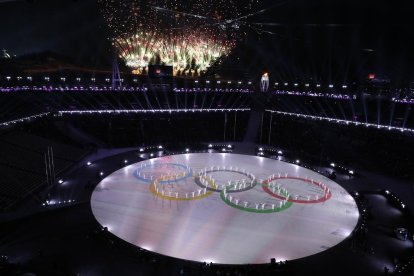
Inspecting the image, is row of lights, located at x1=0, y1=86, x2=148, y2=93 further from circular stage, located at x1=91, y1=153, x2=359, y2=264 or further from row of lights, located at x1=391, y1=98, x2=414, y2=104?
row of lights, located at x1=391, y1=98, x2=414, y2=104

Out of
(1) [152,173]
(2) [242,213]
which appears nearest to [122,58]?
(1) [152,173]

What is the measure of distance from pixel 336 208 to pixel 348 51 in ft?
83.5

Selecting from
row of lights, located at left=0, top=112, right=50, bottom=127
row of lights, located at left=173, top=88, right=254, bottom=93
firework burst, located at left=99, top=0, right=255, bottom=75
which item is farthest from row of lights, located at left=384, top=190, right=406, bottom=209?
row of lights, located at left=0, top=112, right=50, bottom=127

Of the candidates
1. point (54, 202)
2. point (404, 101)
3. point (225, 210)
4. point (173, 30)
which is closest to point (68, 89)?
point (173, 30)

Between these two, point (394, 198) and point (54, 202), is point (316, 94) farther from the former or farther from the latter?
point (54, 202)

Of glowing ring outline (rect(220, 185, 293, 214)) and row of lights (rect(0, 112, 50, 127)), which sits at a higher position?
row of lights (rect(0, 112, 50, 127))

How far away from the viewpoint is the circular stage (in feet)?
55.9

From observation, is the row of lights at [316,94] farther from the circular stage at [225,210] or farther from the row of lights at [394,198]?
the row of lights at [394,198]

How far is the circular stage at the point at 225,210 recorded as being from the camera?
17031 millimetres

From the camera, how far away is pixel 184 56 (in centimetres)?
4281

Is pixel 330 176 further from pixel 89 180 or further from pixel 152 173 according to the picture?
pixel 89 180

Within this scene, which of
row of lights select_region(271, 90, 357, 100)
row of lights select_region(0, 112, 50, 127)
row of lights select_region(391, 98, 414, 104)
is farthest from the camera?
row of lights select_region(271, 90, 357, 100)

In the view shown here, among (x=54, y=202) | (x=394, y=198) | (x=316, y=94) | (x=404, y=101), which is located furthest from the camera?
(x=316, y=94)

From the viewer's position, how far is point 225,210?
2130 cm
